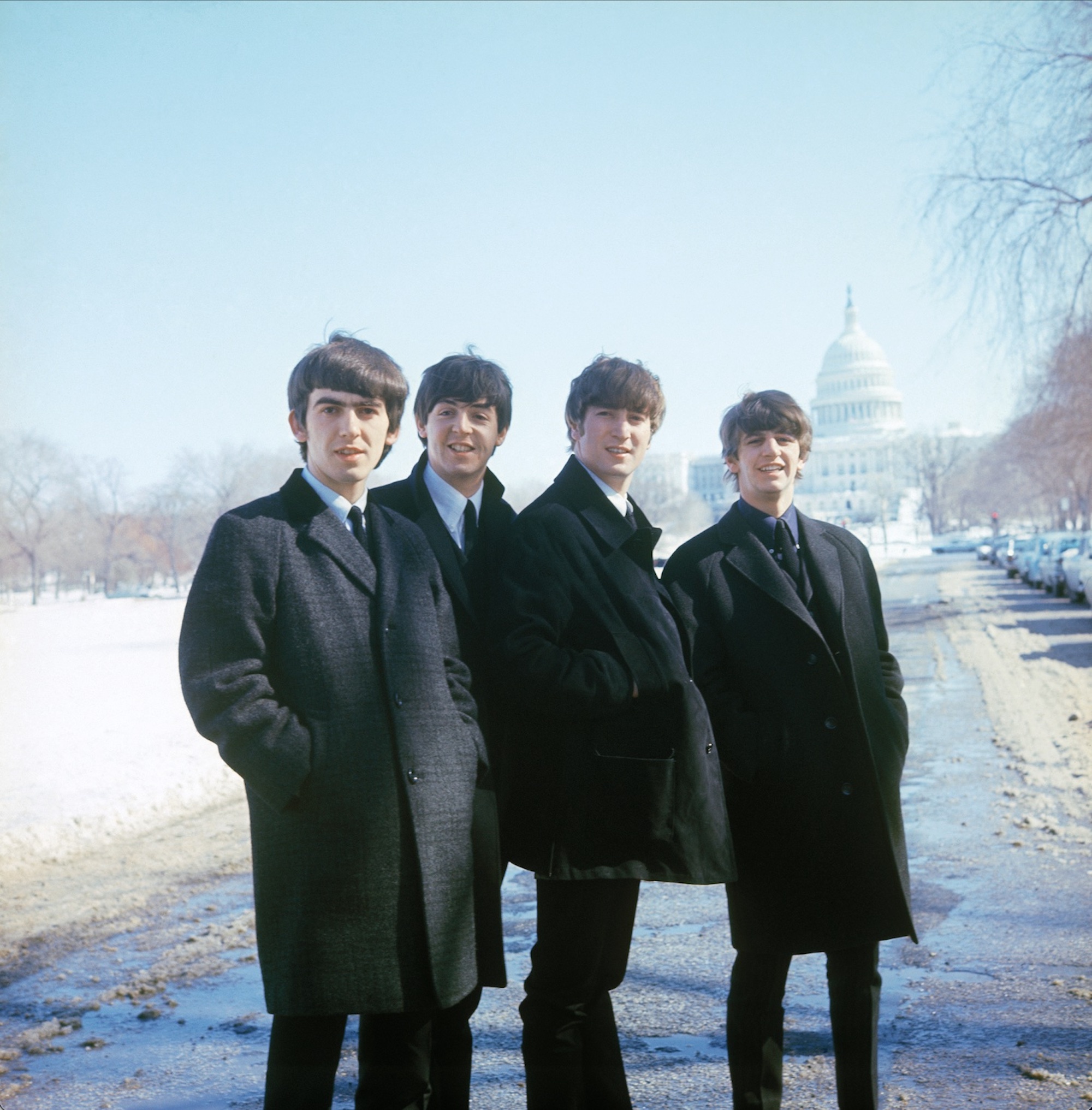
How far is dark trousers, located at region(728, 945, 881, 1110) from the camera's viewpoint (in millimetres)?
2727

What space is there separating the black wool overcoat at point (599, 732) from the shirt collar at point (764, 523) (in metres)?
0.43

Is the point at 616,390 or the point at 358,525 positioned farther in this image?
the point at 616,390

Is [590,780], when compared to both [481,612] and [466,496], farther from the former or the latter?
[466,496]

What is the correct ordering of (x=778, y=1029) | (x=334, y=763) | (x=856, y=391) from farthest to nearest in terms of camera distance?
1. (x=856, y=391)
2. (x=778, y=1029)
3. (x=334, y=763)

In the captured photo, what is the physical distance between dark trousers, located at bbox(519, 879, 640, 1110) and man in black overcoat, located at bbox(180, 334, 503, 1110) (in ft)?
0.57

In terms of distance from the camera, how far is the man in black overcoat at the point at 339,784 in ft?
7.85

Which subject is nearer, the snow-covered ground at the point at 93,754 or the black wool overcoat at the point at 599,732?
the black wool overcoat at the point at 599,732

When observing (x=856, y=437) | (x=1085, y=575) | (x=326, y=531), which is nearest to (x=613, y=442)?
(x=326, y=531)

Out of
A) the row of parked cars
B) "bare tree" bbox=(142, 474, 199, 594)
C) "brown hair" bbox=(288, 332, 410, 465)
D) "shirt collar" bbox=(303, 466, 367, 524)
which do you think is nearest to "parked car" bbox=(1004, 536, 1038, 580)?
the row of parked cars

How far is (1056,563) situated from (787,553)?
2589 centimetres

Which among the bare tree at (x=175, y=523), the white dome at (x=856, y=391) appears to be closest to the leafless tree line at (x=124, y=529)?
the bare tree at (x=175, y=523)

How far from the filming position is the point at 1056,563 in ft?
86.7

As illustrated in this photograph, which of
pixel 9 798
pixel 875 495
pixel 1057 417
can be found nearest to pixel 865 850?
pixel 9 798

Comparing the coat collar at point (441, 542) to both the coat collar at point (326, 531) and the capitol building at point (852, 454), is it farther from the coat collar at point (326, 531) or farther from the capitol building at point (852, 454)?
the capitol building at point (852, 454)
